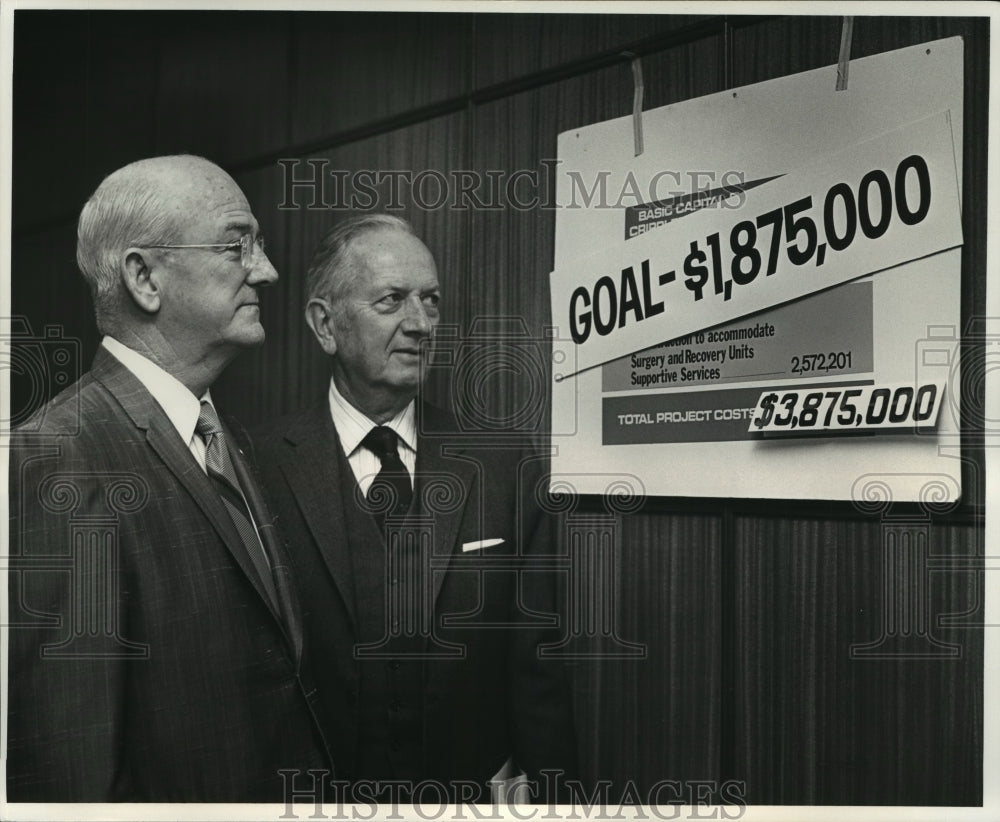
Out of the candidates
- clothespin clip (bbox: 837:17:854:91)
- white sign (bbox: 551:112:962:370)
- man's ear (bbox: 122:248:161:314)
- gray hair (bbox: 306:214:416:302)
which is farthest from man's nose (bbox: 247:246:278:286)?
clothespin clip (bbox: 837:17:854:91)

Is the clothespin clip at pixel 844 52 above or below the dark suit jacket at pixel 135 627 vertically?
above

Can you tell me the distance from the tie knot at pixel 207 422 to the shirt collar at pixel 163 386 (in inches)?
0.7

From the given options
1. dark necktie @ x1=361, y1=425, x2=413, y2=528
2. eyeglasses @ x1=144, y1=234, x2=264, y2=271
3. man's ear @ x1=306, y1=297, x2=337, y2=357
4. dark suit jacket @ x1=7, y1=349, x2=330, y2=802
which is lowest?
dark suit jacket @ x1=7, y1=349, x2=330, y2=802

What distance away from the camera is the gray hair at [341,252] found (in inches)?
118

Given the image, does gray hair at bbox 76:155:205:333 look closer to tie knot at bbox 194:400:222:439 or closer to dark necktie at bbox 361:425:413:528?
tie knot at bbox 194:400:222:439

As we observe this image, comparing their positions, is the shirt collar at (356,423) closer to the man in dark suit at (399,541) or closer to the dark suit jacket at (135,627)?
the man in dark suit at (399,541)

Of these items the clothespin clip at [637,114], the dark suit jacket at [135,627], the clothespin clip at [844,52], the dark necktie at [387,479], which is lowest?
the dark suit jacket at [135,627]

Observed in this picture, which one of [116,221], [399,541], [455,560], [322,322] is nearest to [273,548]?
[399,541]

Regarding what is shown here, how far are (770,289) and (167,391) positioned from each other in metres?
1.59

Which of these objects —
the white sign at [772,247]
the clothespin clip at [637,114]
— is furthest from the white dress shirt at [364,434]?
the clothespin clip at [637,114]

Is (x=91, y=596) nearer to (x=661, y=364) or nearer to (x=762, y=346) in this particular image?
(x=661, y=364)

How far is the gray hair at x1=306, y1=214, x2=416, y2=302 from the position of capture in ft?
9.82

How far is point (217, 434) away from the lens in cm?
300

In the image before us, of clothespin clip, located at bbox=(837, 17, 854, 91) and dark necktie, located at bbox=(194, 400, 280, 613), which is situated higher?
clothespin clip, located at bbox=(837, 17, 854, 91)
